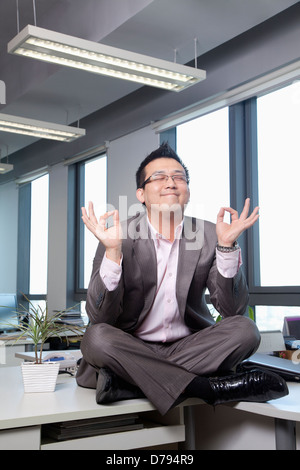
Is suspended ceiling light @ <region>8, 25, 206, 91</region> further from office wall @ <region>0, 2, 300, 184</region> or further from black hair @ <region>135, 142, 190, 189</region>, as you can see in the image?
black hair @ <region>135, 142, 190, 189</region>

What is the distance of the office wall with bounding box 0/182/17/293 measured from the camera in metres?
8.67

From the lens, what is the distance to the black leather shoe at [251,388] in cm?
175

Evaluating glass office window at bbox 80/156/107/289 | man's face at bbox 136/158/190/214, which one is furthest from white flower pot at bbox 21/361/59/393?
glass office window at bbox 80/156/107/289

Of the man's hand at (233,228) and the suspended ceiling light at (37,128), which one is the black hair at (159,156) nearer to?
the man's hand at (233,228)

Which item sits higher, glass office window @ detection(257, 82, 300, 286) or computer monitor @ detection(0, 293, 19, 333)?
glass office window @ detection(257, 82, 300, 286)

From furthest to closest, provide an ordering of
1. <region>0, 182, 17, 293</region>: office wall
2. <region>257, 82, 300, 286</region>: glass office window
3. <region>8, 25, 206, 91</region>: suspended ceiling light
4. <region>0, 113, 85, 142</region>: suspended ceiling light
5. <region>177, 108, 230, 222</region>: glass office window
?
1. <region>0, 182, 17, 293</region>: office wall
2. <region>0, 113, 85, 142</region>: suspended ceiling light
3. <region>177, 108, 230, 222</region>: glass office window
4. <region>257, 82, 300, 286</region>: glass office window
5. <region>8, 25, 206, 91</region>: suspended ceiling light

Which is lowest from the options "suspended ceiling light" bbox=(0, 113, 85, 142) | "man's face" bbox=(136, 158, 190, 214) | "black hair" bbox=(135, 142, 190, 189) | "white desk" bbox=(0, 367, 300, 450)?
"white desk" bbox=(0, 367, 300, 450)

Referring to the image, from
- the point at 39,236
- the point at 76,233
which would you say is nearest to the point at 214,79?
the point at 76,233

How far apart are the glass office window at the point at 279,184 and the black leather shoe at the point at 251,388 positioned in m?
2.72

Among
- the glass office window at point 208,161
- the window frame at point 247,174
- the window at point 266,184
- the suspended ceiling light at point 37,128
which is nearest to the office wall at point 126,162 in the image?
the glass office window at point 208,161

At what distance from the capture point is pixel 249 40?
457 centimetres

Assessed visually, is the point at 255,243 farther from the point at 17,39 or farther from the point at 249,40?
the point at 17,39
